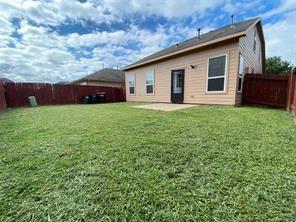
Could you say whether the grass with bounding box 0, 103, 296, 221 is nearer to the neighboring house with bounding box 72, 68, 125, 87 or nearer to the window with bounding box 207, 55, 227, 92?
the window with bounding box 207, 55, 227, 92

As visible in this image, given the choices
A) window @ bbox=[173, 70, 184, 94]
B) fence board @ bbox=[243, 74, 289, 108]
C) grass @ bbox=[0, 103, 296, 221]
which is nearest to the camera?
grass @ bbox=[0, 103, 296, 221]

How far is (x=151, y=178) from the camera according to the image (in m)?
1.38

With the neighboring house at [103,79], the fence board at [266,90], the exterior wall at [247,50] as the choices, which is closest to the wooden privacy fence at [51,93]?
the neighboring house at [103,79]

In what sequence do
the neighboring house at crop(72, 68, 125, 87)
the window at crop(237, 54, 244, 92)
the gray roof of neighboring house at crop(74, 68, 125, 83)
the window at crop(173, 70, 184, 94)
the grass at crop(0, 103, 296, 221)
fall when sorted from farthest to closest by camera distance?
1. the gray roof of neighboring house at crop(74, 68, 125, 83)
2. the neighboring house at crop(72, 68, 125, 87)
3. the window at crop(173, 70, 184, 94)
4. the window at crop(237, 54, 244, 92)
5. the grass at crop(0, 103, 296, 221)

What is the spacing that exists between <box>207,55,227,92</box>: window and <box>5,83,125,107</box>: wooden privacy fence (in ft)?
31.1

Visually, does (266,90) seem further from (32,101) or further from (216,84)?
Result: (32,101)

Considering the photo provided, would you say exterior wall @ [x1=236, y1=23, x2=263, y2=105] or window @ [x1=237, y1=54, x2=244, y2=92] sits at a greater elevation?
exterior wall @ [x1=236, y1=23, x2=263, y2=105]

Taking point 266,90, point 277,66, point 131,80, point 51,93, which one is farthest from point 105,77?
point 277,66

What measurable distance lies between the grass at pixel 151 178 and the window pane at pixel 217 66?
4.23 m

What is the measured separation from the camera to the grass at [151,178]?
101cm

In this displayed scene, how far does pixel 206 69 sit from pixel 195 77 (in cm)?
64

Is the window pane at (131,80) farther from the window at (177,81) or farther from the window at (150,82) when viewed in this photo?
the window at (177,81)

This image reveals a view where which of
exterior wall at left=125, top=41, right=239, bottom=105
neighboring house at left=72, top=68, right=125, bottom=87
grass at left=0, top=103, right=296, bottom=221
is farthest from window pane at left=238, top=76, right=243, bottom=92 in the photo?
neighboring house at left=72, top=68, right=125, bottom=87

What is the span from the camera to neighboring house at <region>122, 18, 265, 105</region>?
18.9ft
